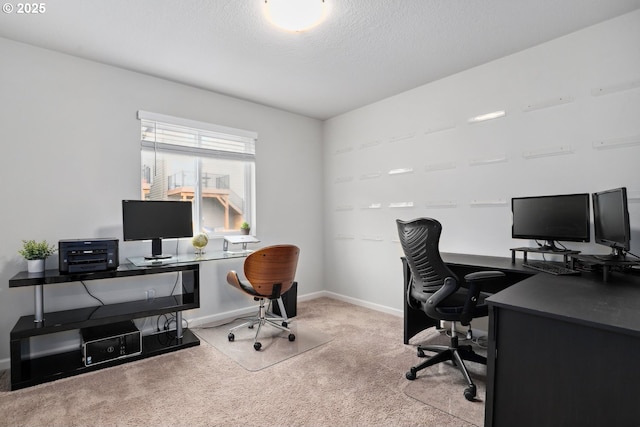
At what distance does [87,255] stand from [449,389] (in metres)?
2.97

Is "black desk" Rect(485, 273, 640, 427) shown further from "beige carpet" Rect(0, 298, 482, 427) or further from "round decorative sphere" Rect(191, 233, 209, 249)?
"round decorative sphere" Rect(191, 233, 209, 249)

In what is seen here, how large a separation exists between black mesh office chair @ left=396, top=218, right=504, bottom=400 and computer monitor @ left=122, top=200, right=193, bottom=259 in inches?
86.1

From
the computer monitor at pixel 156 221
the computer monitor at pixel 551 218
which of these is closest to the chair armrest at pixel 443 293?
the computer monitor at pixel 551 218

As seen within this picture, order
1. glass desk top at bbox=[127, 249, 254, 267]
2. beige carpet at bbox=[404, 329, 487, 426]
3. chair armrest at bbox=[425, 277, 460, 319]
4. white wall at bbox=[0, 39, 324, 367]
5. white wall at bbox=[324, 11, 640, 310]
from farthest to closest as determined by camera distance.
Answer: glass desk top at bbox=[127, 249, 254, 267]
white wall at bbox=[0, 39, 324, 367]
white wall at bbox=[324, 11, 640, 310]
chair armrest at bbox=[425, 277, 460, 319]
beige carpet at bbox=[404, 329, 487, 426]

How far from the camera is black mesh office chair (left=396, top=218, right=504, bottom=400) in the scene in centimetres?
223

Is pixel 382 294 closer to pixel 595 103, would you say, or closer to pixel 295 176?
pixel 295 176

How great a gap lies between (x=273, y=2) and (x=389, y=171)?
2403mm

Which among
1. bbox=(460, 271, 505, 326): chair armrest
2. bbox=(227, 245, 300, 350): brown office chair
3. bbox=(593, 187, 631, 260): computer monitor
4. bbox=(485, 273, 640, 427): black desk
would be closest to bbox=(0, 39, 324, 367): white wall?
bbox=(227, 245, 300, 350): brown office chair

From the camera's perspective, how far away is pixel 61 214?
2830mm

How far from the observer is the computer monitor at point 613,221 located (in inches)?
73.8

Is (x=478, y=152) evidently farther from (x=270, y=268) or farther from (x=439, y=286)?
(x=270, y=268)

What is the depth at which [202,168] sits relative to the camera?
12.3 ft

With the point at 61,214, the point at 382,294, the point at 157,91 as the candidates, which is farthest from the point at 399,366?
the point at 157,91

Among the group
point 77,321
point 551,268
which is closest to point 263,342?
point 77,321
